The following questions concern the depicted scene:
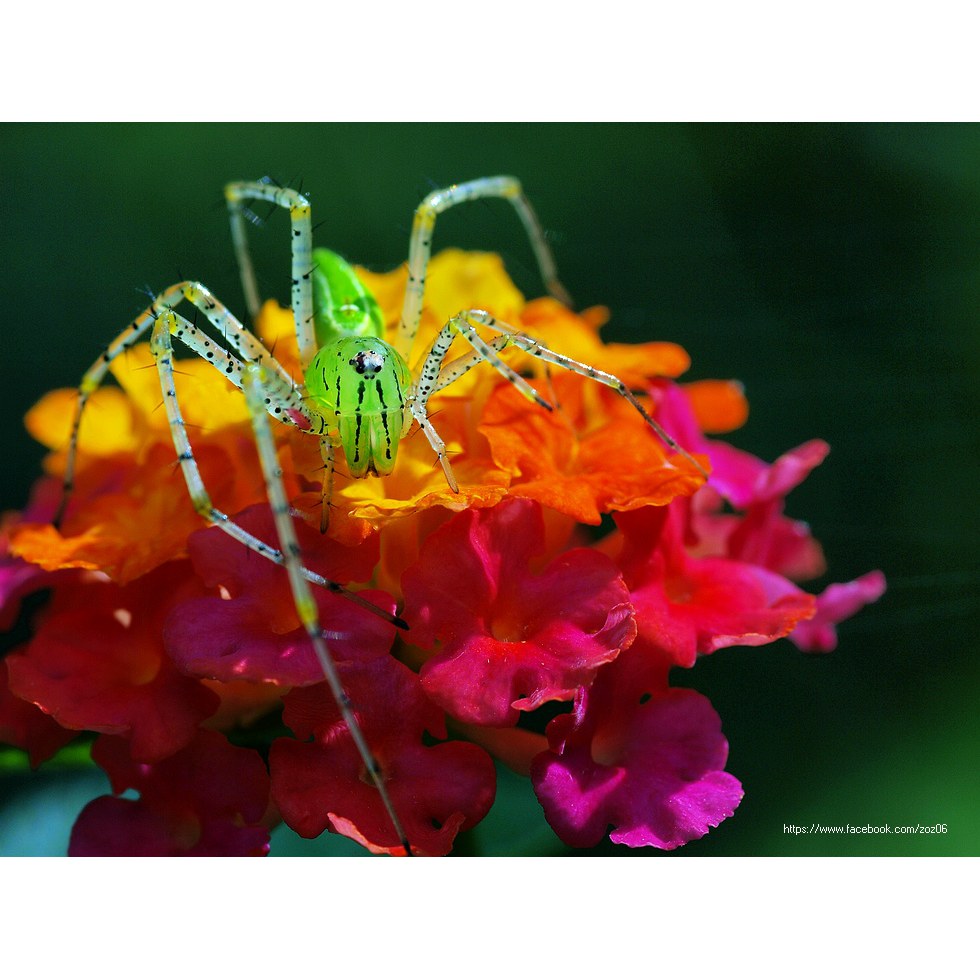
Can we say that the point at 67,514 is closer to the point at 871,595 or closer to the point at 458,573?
the point at 458,573

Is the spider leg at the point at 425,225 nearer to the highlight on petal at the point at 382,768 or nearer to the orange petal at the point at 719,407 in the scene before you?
the orange petal at the point at 719,407

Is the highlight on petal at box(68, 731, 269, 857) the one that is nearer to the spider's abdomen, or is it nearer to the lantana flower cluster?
the lantana flower cluster

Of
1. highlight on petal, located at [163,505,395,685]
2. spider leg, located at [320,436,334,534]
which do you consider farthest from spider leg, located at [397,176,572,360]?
highlight on petal, located at [163,505,395,685]

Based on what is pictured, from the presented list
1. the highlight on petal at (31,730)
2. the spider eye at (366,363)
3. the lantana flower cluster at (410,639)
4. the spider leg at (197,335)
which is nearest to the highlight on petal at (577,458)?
the lantana flower cluster at (410,639)

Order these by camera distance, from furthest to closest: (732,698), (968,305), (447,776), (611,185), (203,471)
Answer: (611,185) < (968,305) < (732,698) < (203,471) < (447,776)

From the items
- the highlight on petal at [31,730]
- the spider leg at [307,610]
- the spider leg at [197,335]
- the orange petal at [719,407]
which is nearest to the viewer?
the spider leg at [307,610]

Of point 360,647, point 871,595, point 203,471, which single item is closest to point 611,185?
point 871,595

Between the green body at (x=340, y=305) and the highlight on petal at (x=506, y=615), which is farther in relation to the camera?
the green body at (x=340, y=305)
